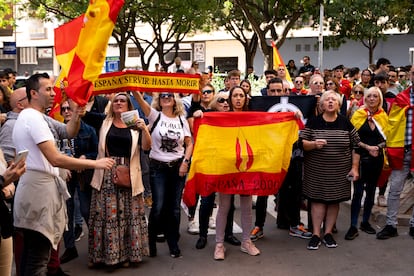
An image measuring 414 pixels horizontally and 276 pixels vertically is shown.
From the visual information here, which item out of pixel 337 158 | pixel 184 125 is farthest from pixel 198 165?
pixel 337 158

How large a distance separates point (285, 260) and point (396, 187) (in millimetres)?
1810

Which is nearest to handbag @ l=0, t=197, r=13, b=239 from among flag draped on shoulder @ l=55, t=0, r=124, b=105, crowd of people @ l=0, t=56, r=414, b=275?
crowd of people @ l=0, t=56, r=414, b=275

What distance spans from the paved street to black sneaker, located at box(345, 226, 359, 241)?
0.06 meters

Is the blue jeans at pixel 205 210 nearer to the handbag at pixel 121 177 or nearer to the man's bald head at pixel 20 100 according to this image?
the handbag at pixel 121 177

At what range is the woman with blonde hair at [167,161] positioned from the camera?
240 inches

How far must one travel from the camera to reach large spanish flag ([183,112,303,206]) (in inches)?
247

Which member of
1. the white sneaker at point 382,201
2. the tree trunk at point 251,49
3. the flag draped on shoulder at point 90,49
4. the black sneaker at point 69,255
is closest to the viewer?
the flag draped on shoulder at point 90,49

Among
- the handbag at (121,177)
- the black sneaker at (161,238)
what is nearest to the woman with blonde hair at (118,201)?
the handbag at (121,177)

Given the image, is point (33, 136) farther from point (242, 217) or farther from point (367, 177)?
point (367, 177)

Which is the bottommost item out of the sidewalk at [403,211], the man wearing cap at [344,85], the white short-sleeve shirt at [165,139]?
the sidewalk at [403,211]

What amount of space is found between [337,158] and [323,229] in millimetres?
1183

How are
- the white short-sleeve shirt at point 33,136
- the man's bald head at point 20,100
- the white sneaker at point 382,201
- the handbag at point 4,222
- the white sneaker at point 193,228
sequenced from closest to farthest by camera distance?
the handbag at point 4,222
the white short-sleeve shirt at point 33,136
the man's bald head at point 20,100
the white sneaker at point 193,228
the white sneaker at point 382,201

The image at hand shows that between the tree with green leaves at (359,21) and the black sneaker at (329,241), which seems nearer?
the black sneaker at (329,241)

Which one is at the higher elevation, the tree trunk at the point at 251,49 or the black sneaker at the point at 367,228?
the tree trunk at the point at 251,49
